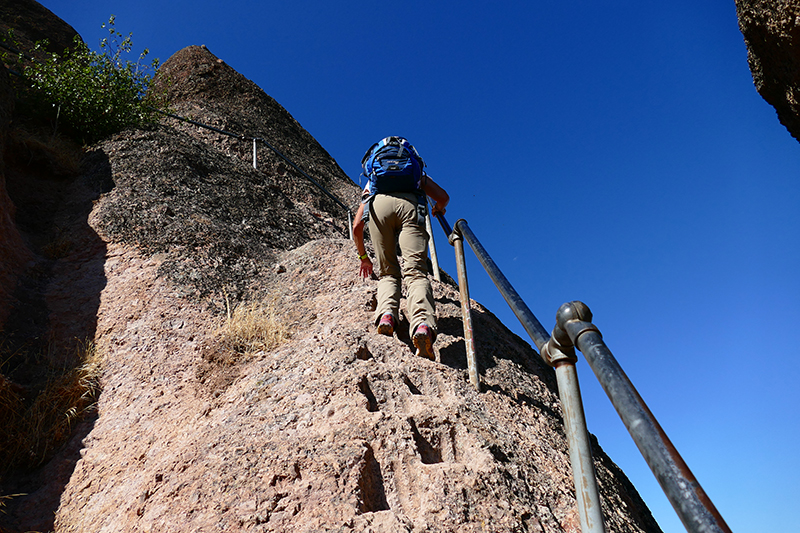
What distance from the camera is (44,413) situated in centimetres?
382

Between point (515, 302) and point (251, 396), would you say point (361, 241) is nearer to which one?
point (251, 396)

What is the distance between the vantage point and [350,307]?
4703mm

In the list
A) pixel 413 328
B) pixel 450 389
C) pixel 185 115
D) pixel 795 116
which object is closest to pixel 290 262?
pixel 413 328

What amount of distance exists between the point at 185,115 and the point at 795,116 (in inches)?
436

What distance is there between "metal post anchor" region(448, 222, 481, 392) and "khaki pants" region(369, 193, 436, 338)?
1.23ft

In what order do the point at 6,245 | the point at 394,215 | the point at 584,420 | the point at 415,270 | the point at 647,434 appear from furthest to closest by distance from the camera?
the point at 6,245, the point at 394,215, the point at 415,270, the point at 584,420, the point at 647,434

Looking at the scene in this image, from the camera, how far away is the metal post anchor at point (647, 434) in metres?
0.94

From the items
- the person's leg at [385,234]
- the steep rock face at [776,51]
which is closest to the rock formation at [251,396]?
the person's leg at [385,234]

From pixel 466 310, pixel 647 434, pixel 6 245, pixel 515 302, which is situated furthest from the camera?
pixel 6 245

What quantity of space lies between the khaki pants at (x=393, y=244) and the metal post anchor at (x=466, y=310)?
37 centimetres

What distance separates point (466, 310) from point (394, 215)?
115 centimetres

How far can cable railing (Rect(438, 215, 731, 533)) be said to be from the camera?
961 millimetres

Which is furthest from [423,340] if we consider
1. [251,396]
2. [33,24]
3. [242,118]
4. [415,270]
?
[33,24]

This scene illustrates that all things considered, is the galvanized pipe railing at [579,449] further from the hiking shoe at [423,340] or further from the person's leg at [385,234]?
the person's leg at [385,234]
